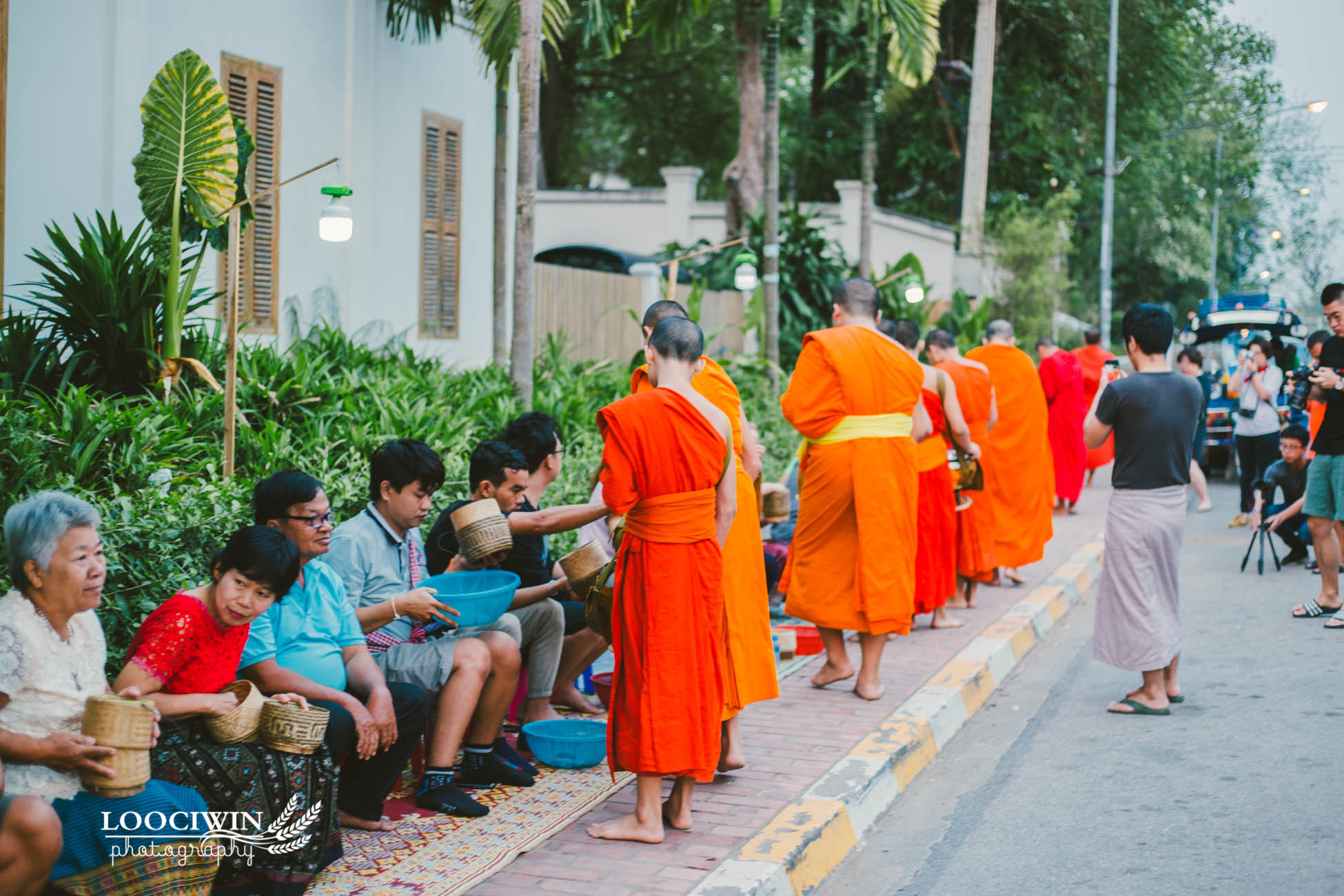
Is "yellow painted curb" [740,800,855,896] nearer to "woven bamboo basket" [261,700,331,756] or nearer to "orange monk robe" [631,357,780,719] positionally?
"orange monk robe" [631,357,780,719]

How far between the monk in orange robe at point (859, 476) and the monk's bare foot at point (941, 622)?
1.91m

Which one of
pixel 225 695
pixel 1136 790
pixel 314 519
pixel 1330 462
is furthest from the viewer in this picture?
pixel 1330 462

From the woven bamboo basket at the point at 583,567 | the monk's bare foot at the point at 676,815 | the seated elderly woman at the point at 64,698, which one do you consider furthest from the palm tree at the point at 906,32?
the seated elderly woman at the point at 64,698

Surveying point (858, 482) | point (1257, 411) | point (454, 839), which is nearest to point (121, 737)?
point (454, 839)

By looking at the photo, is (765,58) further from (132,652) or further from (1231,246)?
(1231,246)

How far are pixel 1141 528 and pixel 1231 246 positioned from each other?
52.6m

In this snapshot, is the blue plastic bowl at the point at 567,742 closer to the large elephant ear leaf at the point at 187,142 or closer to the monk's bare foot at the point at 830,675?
the monk's bare foot at the point at 830,675

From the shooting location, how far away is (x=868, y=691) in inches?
259

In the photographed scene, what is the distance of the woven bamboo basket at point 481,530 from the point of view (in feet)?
16.3

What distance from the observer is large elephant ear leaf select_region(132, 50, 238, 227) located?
6.77 meters

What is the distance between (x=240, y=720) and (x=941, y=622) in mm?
5559

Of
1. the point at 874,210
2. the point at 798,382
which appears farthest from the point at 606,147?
the point at 798,382

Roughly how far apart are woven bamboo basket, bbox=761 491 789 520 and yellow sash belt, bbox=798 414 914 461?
1099 millimetres

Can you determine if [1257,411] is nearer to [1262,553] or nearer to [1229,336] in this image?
[1262,553]
